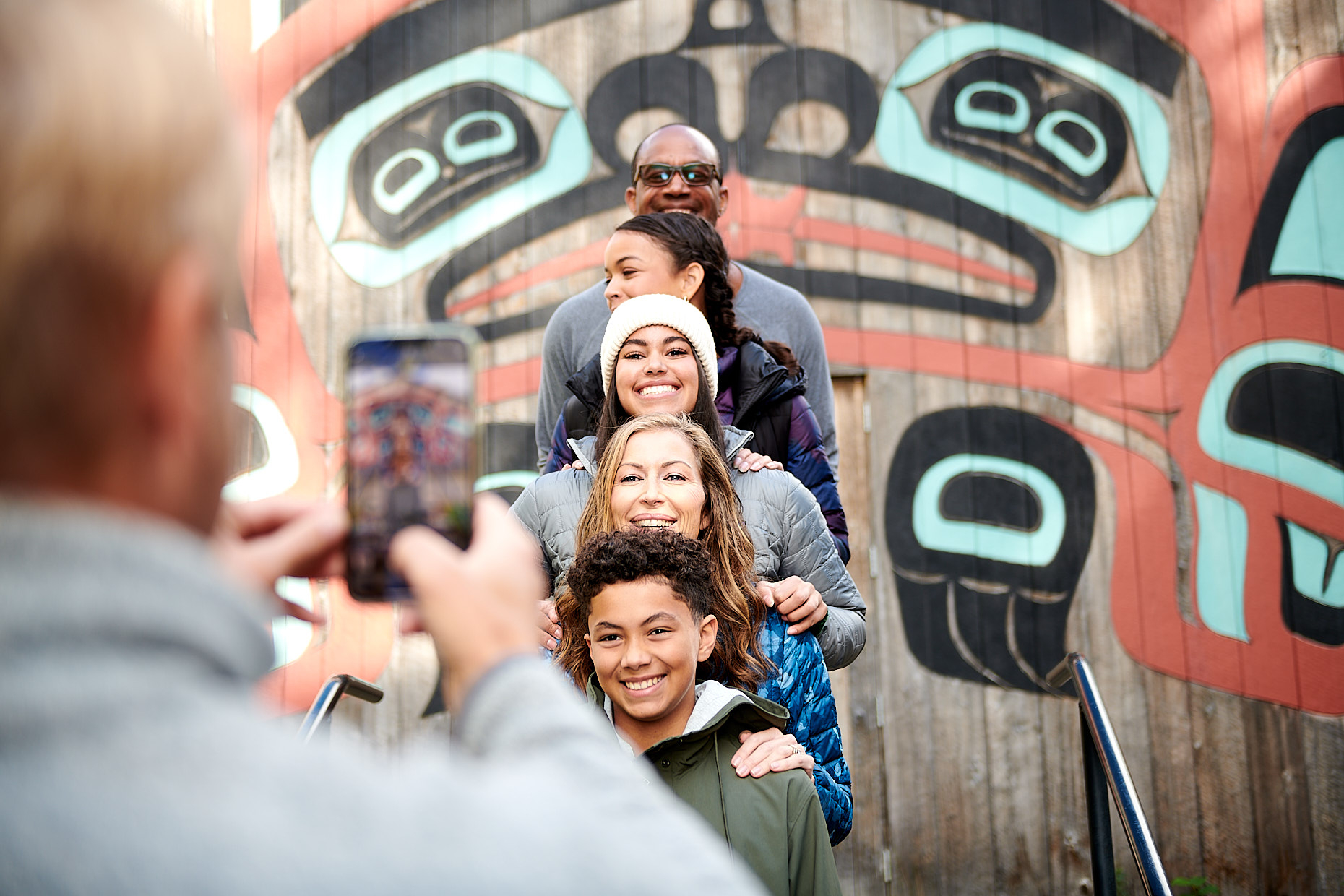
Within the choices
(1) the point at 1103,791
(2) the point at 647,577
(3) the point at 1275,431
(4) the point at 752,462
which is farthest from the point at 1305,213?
(2) the point at 647,577

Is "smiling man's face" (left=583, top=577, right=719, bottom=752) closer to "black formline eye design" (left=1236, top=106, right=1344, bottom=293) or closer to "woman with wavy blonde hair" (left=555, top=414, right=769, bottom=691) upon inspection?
"woman with wavy blonde hair" (left=555, top=414, right=769, bottom=691)

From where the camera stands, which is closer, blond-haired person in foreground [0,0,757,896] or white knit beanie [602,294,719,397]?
blond-haired person in foreground [0,0,757,896]

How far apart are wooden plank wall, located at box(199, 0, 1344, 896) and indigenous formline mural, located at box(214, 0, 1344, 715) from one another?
0.01m

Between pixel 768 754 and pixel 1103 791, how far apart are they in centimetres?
105

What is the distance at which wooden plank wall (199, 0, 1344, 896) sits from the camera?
412 cm

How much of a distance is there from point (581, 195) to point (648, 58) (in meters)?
0.63

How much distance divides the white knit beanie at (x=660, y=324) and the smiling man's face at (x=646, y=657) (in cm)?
66

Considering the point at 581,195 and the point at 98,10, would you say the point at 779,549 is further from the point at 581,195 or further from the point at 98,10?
the point at 581,195

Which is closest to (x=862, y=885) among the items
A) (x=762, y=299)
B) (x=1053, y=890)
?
(x=1053, y=890)

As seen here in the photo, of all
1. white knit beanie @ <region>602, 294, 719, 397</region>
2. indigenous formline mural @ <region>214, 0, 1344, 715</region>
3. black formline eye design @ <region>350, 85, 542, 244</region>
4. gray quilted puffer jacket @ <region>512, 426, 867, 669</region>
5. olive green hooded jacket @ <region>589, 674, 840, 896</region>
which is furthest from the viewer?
black formline eye design @ <region>350, 85, 542, 244</region>

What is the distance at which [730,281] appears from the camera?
3.10 m

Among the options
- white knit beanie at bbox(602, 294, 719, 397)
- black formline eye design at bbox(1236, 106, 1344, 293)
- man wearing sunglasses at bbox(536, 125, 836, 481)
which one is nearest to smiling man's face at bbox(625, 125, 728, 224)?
man wearing sunglasses at bbox(536, 125, 836, 481)

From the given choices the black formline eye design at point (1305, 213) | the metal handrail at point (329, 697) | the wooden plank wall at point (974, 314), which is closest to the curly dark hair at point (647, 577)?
the metal handrail at point (329, 697)

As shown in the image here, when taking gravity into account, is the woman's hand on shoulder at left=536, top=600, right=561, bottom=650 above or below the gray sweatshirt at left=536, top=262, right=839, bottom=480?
below
